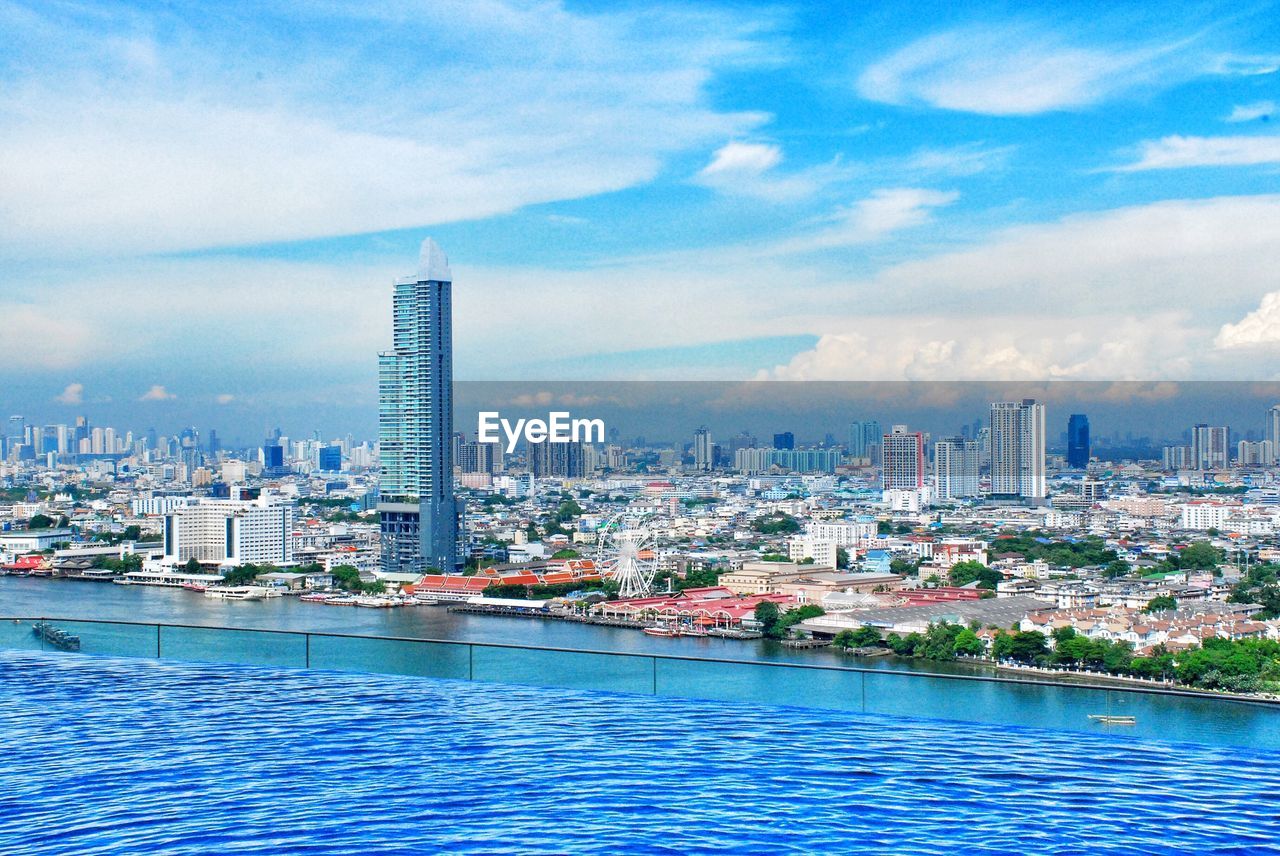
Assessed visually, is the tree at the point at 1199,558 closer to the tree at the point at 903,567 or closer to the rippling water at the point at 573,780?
the tree at the point at 903,567

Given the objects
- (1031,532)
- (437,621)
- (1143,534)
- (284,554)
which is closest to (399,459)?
(284,554)

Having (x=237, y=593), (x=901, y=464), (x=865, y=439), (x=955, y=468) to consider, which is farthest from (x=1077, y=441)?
(x=237, y=593)

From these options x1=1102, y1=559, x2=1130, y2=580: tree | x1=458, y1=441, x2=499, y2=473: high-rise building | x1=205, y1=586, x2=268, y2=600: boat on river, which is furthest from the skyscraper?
x1=1102, y1=559, x2=1130, y2=580: tree

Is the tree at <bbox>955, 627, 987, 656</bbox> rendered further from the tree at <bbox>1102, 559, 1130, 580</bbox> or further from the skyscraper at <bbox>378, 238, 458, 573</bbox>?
the skyscraper at <bbox>378, 238, 458, 573</bbox>

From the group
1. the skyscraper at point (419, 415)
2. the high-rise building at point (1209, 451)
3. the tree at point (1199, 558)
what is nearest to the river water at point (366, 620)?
the skyscraper at point (419, 415)

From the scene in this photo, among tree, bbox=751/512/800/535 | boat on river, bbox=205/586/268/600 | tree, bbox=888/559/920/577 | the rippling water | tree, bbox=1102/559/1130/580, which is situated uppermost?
the rippling water

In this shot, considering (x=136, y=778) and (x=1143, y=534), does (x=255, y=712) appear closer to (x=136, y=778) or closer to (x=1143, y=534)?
(x=136, y=778)

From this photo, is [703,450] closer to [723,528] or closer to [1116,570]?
[723,528]
